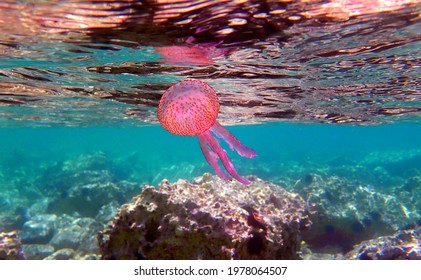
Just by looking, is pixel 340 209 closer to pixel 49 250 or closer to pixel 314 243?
pixel 314 243

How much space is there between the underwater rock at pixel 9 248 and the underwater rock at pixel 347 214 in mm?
10878

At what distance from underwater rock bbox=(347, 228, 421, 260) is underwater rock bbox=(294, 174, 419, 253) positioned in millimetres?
3814

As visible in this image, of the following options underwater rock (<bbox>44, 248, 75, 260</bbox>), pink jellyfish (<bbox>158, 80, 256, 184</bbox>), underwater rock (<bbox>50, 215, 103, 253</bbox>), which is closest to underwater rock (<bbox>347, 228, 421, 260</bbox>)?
pink jellyfish (<bbox>158, 80, 256, 184</bbox>)

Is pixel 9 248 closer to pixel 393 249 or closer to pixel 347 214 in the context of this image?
pixel 393 249

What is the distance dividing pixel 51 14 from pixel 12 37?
1849mm

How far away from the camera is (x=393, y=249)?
810 cm

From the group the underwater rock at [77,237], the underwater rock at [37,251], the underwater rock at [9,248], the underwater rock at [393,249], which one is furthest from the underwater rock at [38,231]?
the underwater rock at [393,249]

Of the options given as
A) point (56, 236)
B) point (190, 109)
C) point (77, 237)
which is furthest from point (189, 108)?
point (56, 236)

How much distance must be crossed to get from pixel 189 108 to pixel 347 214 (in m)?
12.8

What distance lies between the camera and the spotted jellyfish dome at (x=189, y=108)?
3779 millimetres

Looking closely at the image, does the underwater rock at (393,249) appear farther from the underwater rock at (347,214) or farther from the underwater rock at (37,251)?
the underwater rock at (37,251)

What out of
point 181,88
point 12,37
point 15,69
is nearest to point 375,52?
point 181,88

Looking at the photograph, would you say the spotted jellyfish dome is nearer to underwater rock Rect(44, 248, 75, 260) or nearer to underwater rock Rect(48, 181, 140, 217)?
underwater rock Rect(44, 248, 75, 260)

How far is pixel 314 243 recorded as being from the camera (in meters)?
12.8
